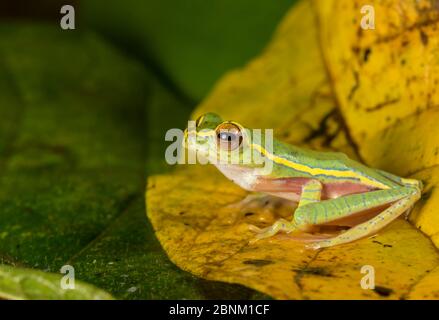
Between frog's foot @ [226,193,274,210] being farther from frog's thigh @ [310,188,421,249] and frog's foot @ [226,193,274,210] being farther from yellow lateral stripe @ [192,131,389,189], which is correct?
frog's thigh @ [310,188,421,249]

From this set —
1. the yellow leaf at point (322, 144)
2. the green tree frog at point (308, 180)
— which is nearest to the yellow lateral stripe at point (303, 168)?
the green tree frog at point (308, 180)

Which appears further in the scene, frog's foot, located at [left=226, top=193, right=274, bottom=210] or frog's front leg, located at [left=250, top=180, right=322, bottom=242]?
frog's foot, located at [left=226, top=193, right=274, bottom=210]

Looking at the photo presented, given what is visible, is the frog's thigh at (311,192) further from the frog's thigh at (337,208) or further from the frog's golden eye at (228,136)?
the frog's golden eye at (228,136)

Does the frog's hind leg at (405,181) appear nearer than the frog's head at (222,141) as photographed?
Yes

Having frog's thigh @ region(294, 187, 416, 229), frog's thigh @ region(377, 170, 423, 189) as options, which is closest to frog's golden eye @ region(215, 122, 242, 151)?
frog's thigh @ region(294, 187, 416, 229)

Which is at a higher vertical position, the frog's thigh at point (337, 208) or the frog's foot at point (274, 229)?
the frog's thigh at point (337, 208)

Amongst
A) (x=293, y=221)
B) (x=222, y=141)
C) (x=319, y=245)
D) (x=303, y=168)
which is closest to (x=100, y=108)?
(x=222, y=141)

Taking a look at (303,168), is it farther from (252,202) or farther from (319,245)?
(319,245)
